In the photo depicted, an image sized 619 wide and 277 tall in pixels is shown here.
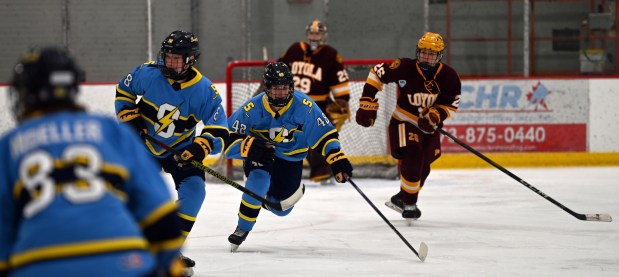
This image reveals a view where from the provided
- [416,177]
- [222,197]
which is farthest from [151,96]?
[222,197]

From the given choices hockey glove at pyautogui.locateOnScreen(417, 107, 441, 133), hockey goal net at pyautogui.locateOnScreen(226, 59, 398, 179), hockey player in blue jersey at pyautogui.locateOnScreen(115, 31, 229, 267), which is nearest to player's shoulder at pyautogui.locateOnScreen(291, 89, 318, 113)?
hockey player in blue jersey at pyautogui.locateOnScreen(115, 31, 229, 267)

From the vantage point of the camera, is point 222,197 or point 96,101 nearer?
point 222,197

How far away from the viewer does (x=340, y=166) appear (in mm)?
4750

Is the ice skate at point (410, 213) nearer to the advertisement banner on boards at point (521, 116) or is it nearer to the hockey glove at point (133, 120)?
the hockey glove at point (133, 120)

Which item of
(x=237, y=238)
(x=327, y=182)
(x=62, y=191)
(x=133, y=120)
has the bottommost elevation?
(x=327, y=182)

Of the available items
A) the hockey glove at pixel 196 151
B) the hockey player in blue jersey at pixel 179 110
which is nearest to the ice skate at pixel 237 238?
the hockey player in blue jersey at pixel 179 110

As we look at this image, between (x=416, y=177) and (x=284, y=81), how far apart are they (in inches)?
58.9

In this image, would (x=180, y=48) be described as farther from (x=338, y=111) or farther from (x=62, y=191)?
(x=338, y=111)

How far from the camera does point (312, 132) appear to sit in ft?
16.3

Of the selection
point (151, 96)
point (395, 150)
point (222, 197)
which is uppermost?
point (151, 96)

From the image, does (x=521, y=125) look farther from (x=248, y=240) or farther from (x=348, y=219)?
(x=248, y=240)

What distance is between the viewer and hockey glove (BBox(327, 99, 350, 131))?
8375 mm

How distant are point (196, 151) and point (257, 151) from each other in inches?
31.6

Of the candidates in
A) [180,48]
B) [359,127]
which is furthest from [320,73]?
[180,48]
